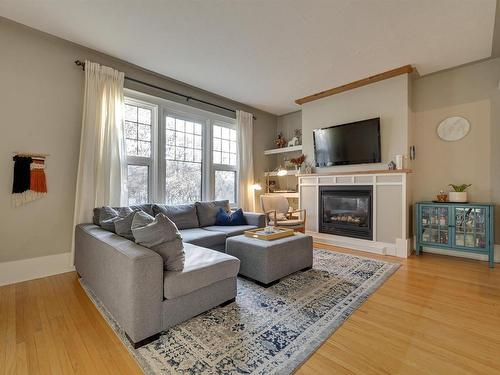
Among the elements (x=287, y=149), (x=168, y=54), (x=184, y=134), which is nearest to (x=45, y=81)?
(x=168, y=54)

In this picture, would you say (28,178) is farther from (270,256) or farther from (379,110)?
(379,110)

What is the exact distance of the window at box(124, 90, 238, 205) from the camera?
3.63m

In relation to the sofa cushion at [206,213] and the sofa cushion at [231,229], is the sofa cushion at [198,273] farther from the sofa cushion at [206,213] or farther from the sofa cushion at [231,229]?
the sofa cushion at [206,213]

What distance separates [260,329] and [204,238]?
4.90 ft

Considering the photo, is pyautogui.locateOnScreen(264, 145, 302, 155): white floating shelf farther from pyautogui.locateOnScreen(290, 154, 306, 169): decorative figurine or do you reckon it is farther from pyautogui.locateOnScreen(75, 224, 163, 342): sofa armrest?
pyautogui.locateOnScreen(75, 224, 163, 342): sofa armrest

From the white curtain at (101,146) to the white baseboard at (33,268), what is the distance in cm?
49

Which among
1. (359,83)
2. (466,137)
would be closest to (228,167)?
(359,83)

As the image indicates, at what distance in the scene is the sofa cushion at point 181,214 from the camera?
3.38 m

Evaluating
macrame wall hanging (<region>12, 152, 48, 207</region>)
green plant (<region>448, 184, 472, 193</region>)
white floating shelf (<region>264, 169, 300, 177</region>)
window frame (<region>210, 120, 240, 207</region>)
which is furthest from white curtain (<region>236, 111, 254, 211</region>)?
green plant (<region>448, 184, 472, 193</region>)

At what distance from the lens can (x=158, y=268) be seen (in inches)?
62.7

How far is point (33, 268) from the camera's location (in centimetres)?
268

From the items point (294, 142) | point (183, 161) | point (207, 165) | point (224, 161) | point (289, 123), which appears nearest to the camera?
point (183, 161)

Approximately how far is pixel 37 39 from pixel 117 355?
3.41m

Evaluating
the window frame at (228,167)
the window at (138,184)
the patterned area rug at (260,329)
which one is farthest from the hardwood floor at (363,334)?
the window frame at (228,167)
